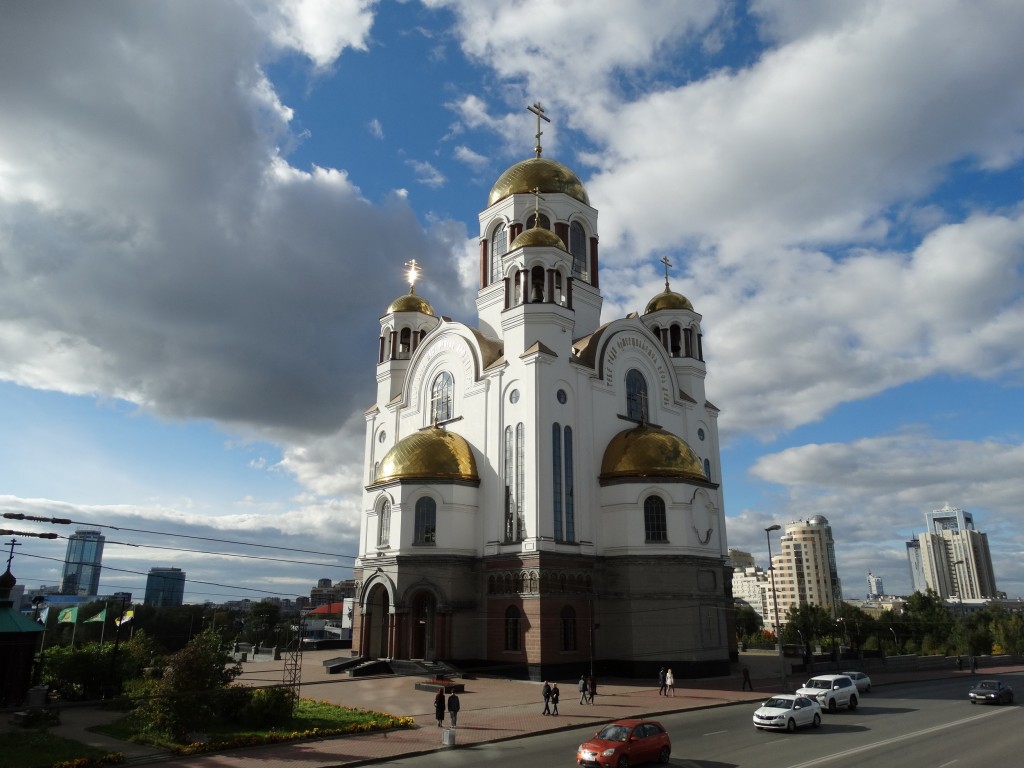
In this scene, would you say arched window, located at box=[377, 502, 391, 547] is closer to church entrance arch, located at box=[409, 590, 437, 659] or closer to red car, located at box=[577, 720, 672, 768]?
church entrance arch, located at box=[409, 590, 437, 659]

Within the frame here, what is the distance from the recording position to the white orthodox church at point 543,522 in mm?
30672

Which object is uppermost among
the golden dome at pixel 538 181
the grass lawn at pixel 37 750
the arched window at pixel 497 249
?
the golden dome at pixel 538 181

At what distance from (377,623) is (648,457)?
569 inches

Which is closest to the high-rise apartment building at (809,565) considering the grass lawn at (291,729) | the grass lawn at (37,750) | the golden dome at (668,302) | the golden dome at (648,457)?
the golden dome at (668,302)

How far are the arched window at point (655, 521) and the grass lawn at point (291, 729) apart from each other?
1559cm

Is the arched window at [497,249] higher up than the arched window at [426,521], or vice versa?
the arched window at [497,249]

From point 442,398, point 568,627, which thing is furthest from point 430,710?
point 442,398

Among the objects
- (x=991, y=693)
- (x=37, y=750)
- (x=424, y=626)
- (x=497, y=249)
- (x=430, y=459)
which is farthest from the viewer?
(x=497, y=249)

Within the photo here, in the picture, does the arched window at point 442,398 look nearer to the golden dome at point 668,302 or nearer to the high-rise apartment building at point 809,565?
the golden dome at point 668,302

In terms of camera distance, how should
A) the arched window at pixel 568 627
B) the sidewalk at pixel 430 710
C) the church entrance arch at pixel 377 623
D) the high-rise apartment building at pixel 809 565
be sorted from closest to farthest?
the sidewalk at pixel 430 710 → the arched window at pixel 568 627 → the church entrance arch at pixel 377 623 → the high-rise apartment building at pixel 809 565

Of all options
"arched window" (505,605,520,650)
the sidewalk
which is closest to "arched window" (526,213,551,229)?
"arched window" (505,605,520,650)

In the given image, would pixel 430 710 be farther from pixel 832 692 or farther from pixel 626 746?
pixel 832 692

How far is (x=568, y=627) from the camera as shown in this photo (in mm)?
30438

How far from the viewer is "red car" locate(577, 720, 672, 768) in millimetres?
14273
